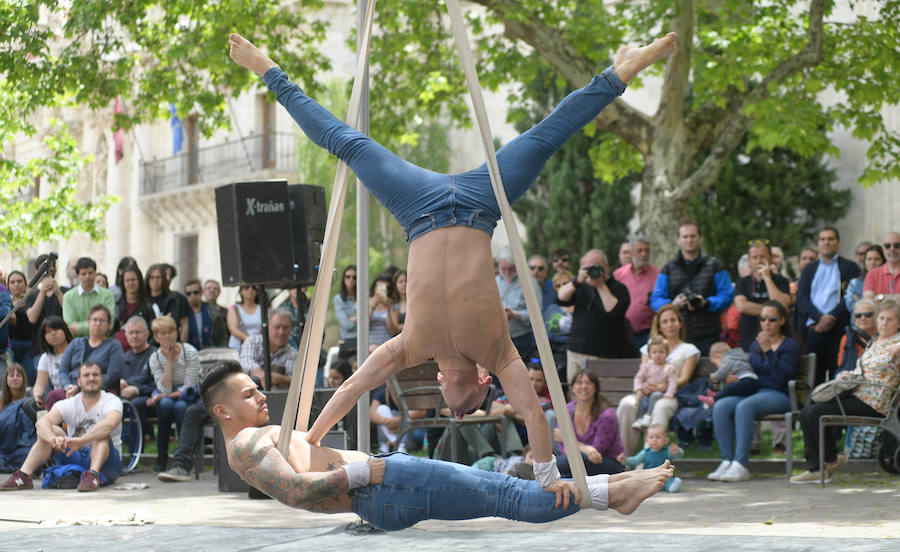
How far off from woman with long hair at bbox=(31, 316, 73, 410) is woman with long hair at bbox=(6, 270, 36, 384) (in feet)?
2.56

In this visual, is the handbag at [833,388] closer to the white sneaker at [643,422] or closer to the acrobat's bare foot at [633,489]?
the white sneaker at [643,422]

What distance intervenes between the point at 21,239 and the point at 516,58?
349 inches

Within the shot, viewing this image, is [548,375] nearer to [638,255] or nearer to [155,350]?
[638,255]

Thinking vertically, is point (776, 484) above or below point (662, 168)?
below

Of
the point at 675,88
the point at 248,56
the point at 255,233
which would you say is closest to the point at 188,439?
the point at 255,233

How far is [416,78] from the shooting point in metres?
14.1

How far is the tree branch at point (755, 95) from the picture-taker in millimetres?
11930

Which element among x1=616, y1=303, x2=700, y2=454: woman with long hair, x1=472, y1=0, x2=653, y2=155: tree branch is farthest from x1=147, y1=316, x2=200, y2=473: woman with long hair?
x1=472, y1=0, x2=653, y2=155: tree branch

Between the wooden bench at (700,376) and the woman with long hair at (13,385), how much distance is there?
5.11 metres

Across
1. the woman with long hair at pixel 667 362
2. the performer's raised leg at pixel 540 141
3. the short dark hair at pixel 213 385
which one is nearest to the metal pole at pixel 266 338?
the woman with long hair at pixel 667 362

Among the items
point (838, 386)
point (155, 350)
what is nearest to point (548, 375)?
point (838, 386)

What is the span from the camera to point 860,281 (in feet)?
31.6

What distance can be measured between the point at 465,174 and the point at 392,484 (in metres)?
1.22

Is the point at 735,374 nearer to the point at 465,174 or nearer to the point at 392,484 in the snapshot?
the point at 392,484
